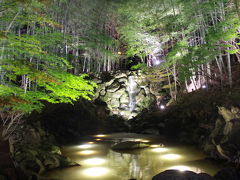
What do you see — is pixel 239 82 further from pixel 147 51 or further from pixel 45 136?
pixel 45 136

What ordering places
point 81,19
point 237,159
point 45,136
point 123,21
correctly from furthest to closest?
point 123,21, point 81,19, point 45,136, point 237,159

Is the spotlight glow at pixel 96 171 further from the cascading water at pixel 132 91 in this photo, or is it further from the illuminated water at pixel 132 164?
the cascading water at pixel 132 91

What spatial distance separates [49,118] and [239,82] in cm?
1366

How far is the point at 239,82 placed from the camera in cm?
1288

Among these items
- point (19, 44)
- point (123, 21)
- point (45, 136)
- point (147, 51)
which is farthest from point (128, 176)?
point (123, 21)

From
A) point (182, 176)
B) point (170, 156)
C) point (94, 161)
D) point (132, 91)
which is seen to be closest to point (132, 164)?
point (94, 161)

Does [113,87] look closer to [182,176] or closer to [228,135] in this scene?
→ [228,135]

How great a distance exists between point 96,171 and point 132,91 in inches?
662

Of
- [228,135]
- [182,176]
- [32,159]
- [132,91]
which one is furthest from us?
[132,91]

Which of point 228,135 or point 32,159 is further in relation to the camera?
point 228,135

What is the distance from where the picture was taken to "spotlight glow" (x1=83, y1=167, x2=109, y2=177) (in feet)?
18.9

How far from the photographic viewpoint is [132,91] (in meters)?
22.5

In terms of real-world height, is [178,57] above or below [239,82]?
above

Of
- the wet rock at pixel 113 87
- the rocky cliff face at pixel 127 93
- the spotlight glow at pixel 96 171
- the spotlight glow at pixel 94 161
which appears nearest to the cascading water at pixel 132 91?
the rocky cliff face at pixel 127 93
